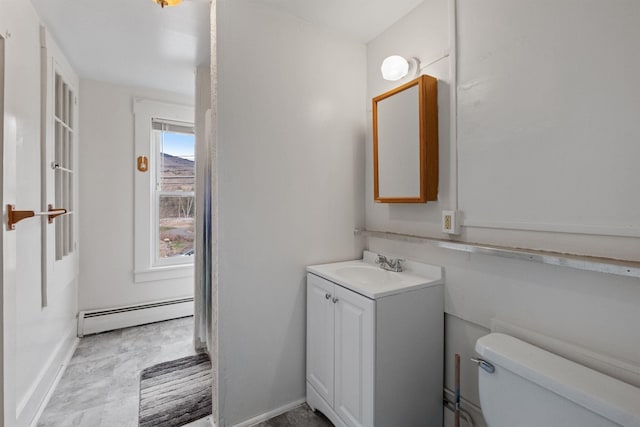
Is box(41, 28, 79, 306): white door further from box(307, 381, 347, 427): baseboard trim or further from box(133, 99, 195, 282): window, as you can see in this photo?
box(307, 381, 347, 427): baseboard trim

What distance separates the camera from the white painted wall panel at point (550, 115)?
3.01 feet

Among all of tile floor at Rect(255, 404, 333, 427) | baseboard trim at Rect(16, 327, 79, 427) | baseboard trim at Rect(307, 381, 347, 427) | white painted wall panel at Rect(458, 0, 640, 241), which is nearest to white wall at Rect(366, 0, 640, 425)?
white painted wall panel at Rect(458, 0, 640, 241)

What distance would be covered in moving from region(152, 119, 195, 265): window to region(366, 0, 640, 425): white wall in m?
2.54

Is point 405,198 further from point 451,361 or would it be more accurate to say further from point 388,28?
point 388,28

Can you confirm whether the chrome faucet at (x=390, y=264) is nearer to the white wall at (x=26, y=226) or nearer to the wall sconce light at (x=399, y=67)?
the wall sconce light at (x=399, y=67)

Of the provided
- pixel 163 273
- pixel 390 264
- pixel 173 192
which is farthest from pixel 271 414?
pixel 173 192

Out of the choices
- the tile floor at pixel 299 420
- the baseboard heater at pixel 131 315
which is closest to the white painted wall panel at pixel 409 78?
the tile floor at pixel 299 420

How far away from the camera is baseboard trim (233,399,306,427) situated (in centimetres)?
158

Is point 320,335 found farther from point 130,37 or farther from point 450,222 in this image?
point 130,37

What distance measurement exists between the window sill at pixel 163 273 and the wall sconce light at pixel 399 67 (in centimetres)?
272

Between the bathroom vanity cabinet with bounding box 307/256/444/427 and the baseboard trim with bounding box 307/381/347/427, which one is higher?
the bathroom vanity cabinet with bounding box 307/256/444/427

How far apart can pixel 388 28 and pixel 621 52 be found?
1247mm

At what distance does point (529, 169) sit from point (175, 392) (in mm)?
2336

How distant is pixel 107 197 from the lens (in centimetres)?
275
